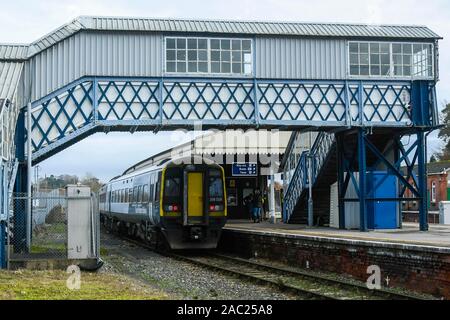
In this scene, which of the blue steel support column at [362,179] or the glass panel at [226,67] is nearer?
the blue steel support column at [362,179]

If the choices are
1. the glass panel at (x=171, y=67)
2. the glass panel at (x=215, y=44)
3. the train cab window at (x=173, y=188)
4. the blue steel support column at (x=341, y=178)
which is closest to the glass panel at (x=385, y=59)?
the blue steel support column at (x=341, y=178)

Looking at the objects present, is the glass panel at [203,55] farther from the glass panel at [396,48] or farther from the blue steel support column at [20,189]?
the glass panel at [396,48]

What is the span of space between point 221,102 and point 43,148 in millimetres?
5533

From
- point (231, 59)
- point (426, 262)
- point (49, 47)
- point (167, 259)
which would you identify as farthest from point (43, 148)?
point (426, 262)

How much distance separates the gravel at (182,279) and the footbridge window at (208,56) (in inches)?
235

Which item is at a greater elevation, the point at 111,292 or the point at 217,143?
the point at 217,143

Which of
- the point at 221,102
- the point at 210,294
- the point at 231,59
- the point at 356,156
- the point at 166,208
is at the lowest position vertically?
the point at 210,294

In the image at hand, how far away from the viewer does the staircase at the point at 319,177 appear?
24.8 meters

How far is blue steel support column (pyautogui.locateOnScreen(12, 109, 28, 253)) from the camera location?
19.8m

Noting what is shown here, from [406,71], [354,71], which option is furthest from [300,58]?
[406,71]

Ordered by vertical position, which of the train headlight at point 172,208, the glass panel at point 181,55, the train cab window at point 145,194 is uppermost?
the glass panel at point 181,55

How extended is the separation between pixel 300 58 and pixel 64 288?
13.0 m

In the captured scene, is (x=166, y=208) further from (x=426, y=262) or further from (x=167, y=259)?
(x=426, y=262)

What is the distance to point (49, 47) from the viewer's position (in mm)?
20953
